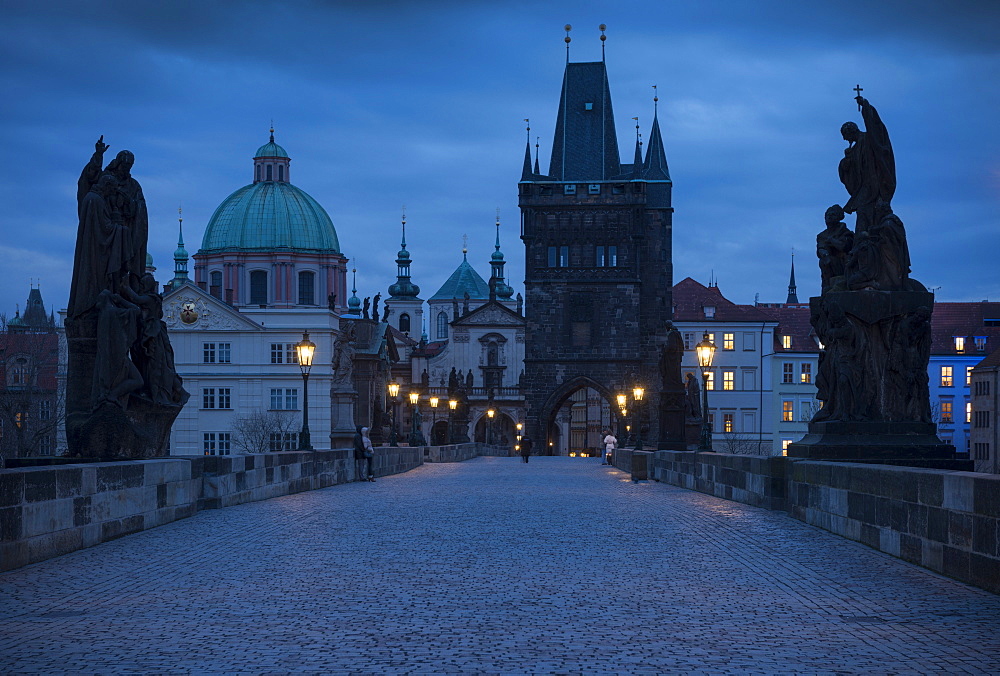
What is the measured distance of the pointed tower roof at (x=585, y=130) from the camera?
3654 inches

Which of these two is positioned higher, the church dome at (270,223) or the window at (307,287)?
the church dome at (270,223)

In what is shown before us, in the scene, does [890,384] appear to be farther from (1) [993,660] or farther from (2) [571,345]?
(2) [571,345]

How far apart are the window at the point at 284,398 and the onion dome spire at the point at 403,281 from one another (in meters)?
76.0

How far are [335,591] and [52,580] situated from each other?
7.08ft

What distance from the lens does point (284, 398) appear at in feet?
295

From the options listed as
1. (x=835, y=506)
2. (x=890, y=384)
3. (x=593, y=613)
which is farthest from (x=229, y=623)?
(x=890, y=384)

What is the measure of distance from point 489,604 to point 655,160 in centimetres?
8904

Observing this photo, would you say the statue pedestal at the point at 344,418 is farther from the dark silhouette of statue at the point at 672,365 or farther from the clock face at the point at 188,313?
the clock face at the point at 188,313

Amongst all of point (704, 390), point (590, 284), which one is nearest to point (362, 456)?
point (704, 390)

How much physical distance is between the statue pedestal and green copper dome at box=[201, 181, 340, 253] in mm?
53308

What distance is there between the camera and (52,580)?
9852 mm

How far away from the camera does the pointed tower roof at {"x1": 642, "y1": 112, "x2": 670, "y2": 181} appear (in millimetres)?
94875

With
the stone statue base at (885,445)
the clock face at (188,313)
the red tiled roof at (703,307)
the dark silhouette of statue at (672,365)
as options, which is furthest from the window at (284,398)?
the stone statue base at (885,445)

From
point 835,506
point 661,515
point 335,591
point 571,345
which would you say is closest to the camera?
point 335,591
